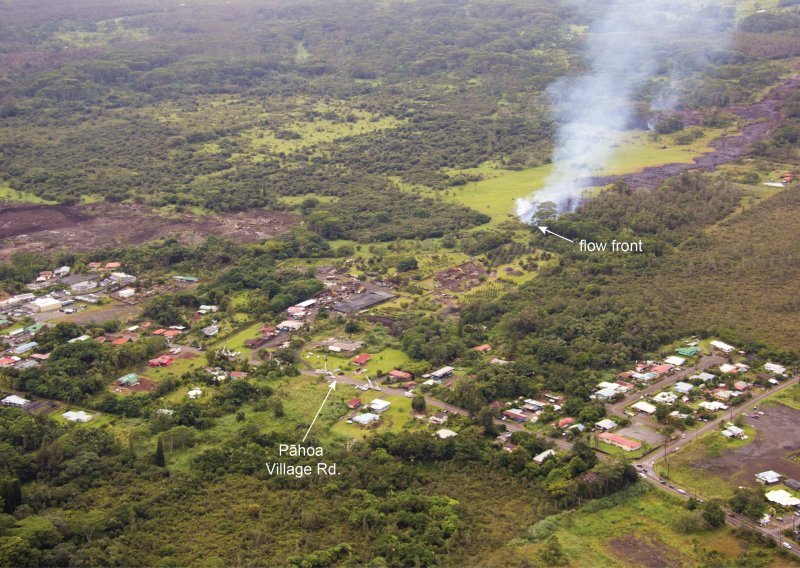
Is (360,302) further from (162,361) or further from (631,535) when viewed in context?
(631,535)

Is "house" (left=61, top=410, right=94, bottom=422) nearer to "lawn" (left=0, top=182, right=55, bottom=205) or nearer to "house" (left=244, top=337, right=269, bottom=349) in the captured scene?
"house" (left=244, top=337, right=269, bottom=349)

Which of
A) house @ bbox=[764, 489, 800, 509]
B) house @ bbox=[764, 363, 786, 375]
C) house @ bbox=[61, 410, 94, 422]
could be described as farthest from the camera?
house @ bbox=[764, 363, 786, 375]

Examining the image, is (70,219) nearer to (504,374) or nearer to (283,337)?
(283,337)

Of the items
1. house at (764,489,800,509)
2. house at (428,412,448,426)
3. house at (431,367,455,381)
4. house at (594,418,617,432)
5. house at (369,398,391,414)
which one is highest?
house at (764,489,800,509)

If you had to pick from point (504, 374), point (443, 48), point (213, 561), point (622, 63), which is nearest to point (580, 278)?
point (504, 374)

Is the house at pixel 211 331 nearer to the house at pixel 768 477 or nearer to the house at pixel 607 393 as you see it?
the house at pixel 607 393

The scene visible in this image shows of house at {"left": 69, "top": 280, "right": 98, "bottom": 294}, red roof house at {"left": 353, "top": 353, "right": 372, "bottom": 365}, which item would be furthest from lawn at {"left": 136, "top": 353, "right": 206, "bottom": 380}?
house at {"left": 69, "top": 280, "right": 98, "bottom": 294}
